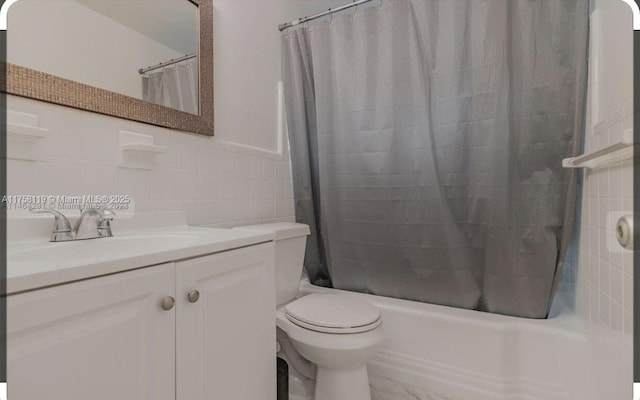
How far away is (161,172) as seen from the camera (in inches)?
47.3

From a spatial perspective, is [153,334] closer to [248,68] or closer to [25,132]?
[25,132]

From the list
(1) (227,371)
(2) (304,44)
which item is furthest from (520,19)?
(1) (227,371)

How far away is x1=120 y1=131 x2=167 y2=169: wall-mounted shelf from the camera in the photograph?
42.4 inches

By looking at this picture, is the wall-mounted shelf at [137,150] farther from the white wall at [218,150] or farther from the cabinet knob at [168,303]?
the cabinet knob at [168,303]

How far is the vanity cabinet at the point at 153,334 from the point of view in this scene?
1.66 ft

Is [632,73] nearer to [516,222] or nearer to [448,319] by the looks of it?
[516,222]

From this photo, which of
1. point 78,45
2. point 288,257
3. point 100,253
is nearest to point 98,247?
point 100,253

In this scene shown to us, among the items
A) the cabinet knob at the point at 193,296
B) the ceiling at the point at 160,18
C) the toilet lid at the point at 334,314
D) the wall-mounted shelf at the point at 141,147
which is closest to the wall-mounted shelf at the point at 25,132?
the wall-mounted shelf at the point at 141,147

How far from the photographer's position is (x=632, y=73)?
32.3 inches

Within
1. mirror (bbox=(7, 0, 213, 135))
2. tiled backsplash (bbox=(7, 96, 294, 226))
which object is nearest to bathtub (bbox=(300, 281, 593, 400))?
tiled backsplash (bbox=(7, 96, 294, 226))

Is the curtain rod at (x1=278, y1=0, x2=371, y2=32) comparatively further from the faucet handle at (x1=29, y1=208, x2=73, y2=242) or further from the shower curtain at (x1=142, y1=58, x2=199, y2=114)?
the faucet handle at (x1=29, y1=208, x2=73, y2=242)

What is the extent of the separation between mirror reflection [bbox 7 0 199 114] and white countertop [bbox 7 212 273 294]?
0.51 m

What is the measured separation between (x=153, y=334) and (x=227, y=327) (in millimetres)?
206

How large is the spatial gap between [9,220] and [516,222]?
1.74 metres
